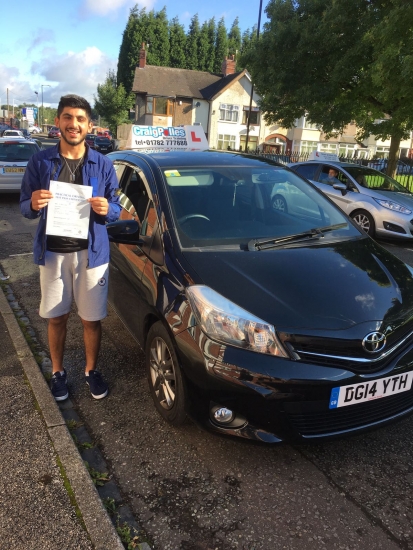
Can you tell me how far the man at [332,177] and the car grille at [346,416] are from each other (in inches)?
297

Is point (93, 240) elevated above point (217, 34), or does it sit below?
below

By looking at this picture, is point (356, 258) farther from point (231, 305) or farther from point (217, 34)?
point (217, 34)

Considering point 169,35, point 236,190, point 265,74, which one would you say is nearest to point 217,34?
point 169,35

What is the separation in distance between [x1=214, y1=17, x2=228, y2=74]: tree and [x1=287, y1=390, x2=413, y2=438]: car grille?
71991 millimetres

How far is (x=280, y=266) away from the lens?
280 cm

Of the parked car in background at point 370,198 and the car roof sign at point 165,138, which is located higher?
the car roof sign at point 165,138

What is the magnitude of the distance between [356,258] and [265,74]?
47.4 feet

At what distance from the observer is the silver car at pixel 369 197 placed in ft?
26.9

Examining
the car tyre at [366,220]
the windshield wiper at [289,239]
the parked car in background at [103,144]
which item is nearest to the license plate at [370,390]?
the windshield wiper at [289,239]

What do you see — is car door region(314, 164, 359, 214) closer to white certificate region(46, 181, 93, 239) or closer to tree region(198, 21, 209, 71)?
white certificate region(46, 181, 93, 239)

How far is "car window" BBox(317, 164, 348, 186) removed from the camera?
371 inches

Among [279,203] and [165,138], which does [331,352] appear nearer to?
[279,203]

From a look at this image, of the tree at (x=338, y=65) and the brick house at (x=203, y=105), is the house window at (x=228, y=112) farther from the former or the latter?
the tree at (x=338, y=65)

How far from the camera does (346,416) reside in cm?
241
